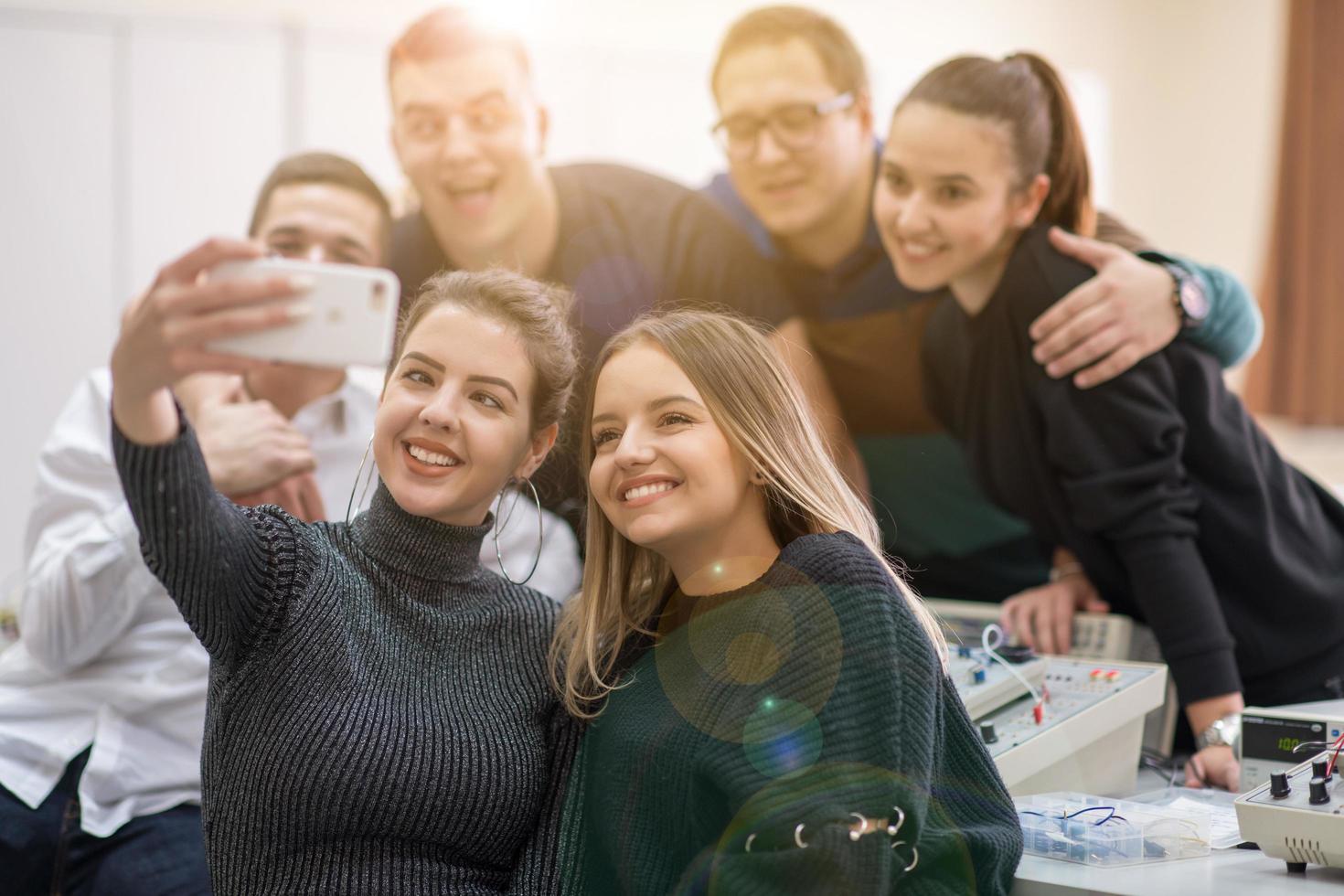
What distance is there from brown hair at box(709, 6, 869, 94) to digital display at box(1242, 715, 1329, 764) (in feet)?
4.32

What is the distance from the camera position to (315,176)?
2117 mm

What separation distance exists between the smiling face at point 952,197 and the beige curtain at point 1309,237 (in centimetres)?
222

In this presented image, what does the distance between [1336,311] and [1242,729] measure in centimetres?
268

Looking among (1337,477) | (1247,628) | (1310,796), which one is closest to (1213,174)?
(1337,477)

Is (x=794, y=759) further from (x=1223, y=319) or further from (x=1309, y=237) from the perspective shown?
(x=1309, y=237)

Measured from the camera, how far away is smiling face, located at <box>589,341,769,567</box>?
129 centimetres

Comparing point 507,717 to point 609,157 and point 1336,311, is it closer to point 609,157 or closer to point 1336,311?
point 609,157

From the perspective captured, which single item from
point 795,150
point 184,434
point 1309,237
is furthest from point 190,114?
point 1309,237

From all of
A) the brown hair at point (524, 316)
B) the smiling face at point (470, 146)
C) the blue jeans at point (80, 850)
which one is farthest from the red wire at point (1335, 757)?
the smiling face at point (470, 146)

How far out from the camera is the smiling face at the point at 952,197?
6.40 feet

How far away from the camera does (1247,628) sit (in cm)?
194

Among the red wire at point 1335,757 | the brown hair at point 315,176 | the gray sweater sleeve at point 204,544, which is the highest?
the brown hair at point 315,176

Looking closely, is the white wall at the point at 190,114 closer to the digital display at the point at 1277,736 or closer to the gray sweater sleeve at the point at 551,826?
the digital display at the point at 1277,736

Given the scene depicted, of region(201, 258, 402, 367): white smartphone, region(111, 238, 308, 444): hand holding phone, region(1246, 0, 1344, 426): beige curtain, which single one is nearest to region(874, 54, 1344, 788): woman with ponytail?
region(201, 258, 402, 367): white smartphone
